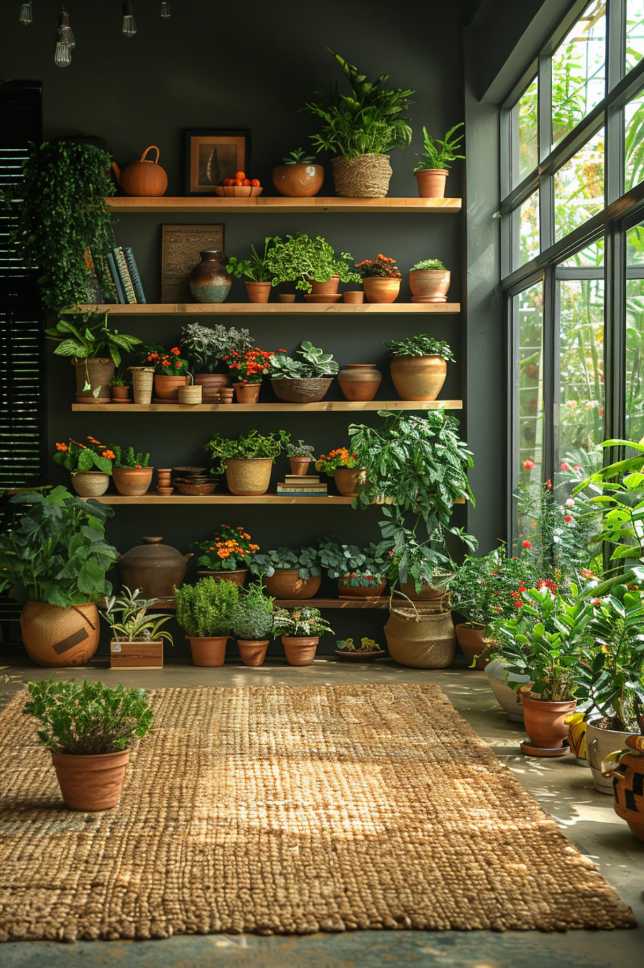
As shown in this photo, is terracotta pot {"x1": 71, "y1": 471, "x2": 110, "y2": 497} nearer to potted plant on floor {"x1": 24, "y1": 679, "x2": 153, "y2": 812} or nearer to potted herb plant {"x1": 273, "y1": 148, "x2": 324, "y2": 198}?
potted herb plant {"x1": 273, "y1": 148, "x2": 324, "y2": 198}

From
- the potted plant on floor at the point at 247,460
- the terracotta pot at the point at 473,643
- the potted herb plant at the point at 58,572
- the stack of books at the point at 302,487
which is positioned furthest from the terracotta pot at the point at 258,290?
the terracotta pot at the point at 473,643

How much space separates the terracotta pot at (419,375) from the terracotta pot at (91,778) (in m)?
3.70

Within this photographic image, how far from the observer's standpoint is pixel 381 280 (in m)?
6.88

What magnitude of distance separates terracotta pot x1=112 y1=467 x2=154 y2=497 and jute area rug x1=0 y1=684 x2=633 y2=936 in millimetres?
2090

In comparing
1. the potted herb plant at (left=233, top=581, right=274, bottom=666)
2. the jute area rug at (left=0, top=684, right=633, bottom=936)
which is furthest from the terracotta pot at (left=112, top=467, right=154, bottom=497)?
the jute area rug at (left=0, top=684, right=633, bottom=936)

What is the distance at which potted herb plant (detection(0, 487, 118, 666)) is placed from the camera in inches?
251

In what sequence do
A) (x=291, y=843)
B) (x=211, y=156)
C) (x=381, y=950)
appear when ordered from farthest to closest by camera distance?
(x=211, y=156), (x=291, y=843), (x=381, y=950)

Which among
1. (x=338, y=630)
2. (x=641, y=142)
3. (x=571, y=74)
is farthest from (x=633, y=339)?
(x=338, y=630)

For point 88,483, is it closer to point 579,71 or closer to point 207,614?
point 207,614

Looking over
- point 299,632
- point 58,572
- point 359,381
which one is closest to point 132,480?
point 58,572

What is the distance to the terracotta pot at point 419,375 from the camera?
6.86 m

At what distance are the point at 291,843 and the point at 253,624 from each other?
3083 mm

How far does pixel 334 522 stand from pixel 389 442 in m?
0.86

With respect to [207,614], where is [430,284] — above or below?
above
